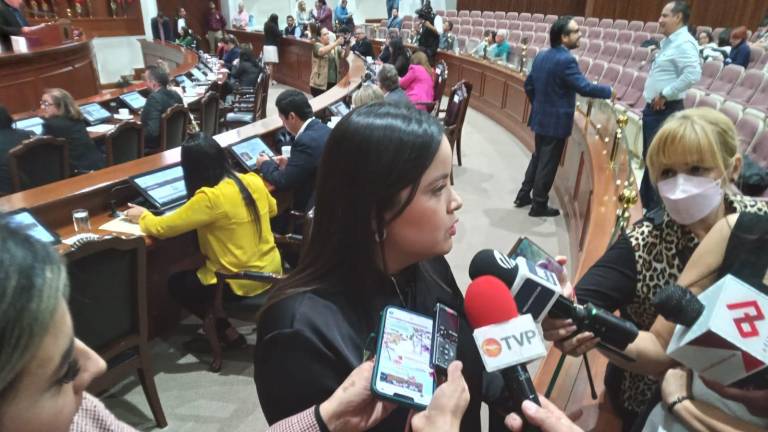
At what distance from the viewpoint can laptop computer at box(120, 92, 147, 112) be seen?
5754 mm

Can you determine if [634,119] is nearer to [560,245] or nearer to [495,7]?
[560,245]

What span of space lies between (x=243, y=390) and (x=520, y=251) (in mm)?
1894

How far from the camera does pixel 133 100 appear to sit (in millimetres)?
5828

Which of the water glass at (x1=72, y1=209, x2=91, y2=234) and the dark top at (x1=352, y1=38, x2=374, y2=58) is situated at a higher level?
the dark top at (x1=352, y1=38, x2=374, y2=58)

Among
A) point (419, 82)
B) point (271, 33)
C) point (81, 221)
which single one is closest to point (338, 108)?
point (419, 82)

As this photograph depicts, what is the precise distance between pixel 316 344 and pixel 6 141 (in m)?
3.79

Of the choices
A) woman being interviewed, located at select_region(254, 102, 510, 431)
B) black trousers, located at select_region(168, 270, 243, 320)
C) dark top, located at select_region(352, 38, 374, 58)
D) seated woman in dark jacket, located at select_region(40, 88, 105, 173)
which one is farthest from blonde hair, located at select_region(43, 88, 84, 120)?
dark top, located at select_region(352, 38, 374, 58)

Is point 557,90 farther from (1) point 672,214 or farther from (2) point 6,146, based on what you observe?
(2) point 6,146

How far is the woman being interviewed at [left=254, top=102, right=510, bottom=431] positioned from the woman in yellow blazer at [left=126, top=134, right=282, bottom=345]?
159 cm

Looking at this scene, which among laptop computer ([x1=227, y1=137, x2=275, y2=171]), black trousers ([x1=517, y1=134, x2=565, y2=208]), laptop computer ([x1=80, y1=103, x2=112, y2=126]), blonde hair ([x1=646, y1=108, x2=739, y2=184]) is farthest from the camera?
laptop computer ([x1=80, y1=103, x2=112, y2=126])

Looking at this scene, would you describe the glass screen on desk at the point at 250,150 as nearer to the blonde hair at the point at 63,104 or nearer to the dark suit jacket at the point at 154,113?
the blonde hair at the point at 63,104

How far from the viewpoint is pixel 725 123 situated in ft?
4.06

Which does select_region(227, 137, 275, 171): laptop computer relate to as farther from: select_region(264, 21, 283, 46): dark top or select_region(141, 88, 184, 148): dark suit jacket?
select_region(264, 21, 283, 46): dark top

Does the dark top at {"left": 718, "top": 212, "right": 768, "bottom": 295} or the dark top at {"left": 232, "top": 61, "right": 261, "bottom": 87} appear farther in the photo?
the dark top at {"left": 232, "top": 61, "right": 261, "bottom": 87}
